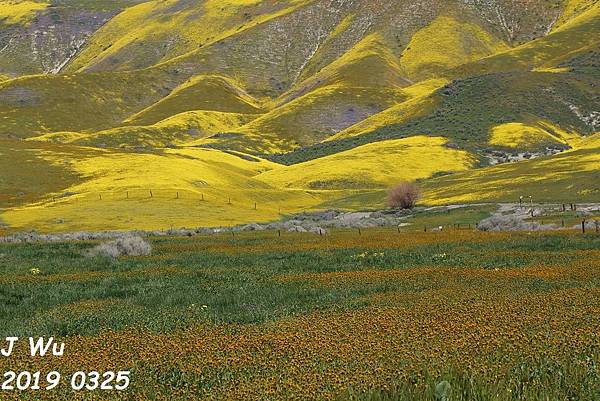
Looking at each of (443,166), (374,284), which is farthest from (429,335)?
(443,166)

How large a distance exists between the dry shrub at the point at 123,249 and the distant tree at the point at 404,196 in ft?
193

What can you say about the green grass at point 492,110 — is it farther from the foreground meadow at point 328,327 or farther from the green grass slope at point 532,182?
the foreground meadow at point 328,327

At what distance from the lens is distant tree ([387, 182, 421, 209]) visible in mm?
93875

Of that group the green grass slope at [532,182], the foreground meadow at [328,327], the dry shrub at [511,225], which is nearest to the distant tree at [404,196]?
the green grass slope at [532,182]

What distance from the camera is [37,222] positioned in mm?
76250

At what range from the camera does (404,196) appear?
93.8 meters

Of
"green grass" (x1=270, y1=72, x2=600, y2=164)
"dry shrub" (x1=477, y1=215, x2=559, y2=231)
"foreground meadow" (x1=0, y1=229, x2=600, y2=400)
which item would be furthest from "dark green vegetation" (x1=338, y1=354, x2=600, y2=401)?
"green grass" (x1=270, y1=72, x2=600, y2=164)

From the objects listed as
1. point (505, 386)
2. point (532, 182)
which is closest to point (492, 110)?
point (532, 182)

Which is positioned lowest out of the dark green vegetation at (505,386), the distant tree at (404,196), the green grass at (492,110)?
the dark green vegetation at (505,386)

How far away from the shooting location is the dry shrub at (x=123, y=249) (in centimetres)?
3883

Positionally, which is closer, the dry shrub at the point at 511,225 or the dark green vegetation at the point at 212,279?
the dark green vegetation at the point at 212,279

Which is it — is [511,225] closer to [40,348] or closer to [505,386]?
[40,348]

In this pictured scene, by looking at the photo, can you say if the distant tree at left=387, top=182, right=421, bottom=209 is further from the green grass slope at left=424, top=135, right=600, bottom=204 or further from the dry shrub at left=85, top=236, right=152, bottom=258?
the dry shrub at left=85, top=236, right=152, bottom=258

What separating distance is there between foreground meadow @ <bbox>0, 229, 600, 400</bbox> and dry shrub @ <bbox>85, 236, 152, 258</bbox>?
9422 millimetres
